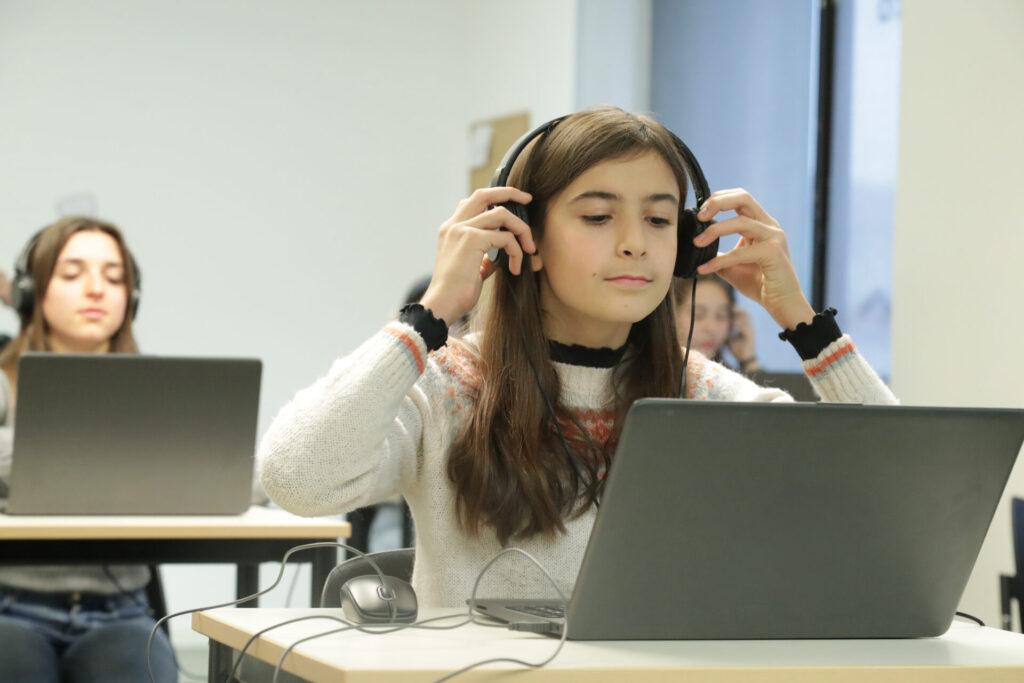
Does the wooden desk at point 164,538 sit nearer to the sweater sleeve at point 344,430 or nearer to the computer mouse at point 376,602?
the sweater sleeve at point 344,430

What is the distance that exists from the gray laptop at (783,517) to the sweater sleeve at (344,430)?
357mm

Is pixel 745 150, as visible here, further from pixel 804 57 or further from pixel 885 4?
pixel 885 4

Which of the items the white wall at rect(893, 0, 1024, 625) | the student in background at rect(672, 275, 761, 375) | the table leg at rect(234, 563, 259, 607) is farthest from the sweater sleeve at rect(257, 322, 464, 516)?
the student in background at rect(672, 275, 761, 375)

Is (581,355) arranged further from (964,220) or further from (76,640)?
(964,220)

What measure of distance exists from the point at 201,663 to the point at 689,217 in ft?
10.8

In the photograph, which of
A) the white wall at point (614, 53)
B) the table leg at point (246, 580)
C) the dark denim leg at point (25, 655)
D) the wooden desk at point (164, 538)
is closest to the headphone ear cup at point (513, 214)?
the wooden desk at point (164, 538)

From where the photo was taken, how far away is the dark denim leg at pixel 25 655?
209 cm

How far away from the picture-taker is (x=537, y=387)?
1.58 meters

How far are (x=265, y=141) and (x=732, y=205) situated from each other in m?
3.68

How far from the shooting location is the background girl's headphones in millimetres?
1578

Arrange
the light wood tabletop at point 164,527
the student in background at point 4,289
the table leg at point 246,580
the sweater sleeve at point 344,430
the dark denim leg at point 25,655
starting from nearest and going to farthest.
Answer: the sweater sleeve at point 344,430, the dark denim leg at point 25,655, the light wood tabletop at point 164,527, the table leg at point 246,580, the student in background at point 4,289

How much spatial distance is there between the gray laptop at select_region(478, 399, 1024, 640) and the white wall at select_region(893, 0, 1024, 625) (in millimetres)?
1596

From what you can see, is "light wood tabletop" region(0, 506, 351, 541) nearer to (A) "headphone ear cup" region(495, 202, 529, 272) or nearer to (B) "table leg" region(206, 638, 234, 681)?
(A) "headphone ear cup" region(495, 202, 529, 272)

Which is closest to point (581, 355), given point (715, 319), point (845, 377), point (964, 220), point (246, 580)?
point (845, 377)
